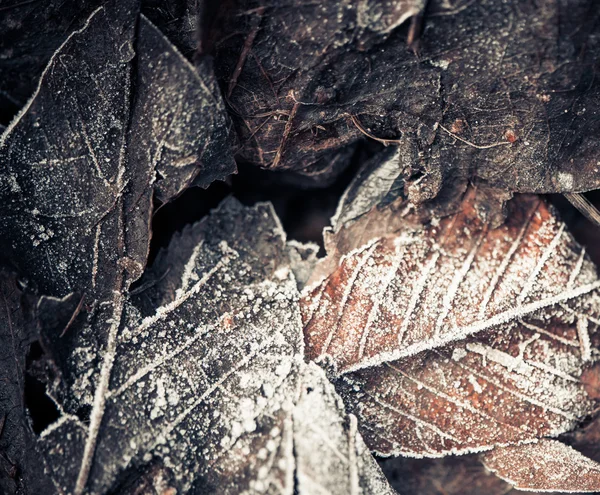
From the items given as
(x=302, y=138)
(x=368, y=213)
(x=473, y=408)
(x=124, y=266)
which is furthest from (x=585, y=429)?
(x=124, y=266)

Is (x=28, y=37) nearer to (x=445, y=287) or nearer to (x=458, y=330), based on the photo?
(x=445, y=287)

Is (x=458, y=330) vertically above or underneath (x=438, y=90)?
underneath

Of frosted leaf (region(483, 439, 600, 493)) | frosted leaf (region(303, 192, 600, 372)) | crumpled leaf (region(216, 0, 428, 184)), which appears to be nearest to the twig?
crumpled leaf (region(216, 0, 428, 184))

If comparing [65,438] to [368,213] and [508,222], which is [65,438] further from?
[508,222]

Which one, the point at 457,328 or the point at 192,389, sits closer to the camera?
the point at 192,389

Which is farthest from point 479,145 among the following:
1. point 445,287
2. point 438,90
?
point 445,287

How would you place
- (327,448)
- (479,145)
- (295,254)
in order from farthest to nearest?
(295,254), (479,145), (327,448)

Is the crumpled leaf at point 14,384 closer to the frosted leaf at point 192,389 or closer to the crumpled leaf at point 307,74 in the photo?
the frosted leaf at point 192,389
